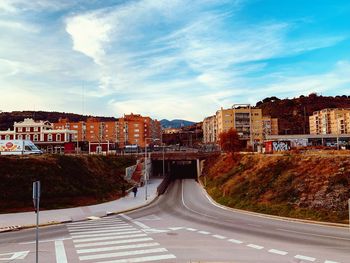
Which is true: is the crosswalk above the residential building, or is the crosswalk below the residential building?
below

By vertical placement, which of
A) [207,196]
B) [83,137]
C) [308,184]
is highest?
[83,137]

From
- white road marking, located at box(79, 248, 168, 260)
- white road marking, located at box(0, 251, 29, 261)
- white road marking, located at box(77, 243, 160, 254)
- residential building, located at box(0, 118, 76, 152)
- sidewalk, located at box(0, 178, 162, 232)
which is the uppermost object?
residential building, located at box(0, 118, 76, 152)

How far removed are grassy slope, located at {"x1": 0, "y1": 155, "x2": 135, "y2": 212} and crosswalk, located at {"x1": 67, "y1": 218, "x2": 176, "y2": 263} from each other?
12.6 m

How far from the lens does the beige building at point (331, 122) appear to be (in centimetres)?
16125

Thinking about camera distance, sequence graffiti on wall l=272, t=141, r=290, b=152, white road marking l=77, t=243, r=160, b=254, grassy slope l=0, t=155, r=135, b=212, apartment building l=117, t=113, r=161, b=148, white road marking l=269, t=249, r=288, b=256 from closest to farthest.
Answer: white road marking l=269, t=249, r=288, b=256 < white road marking l=77, t=243, r=160, b=254 < grassy slope l=0, t=155, r=135, b=212 < graffiti on wall l=272, t=141, r=290, b=152 < apartment building l=117, t=113, r=161, b=148

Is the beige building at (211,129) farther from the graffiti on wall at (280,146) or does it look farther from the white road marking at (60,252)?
the white road marking at (60,252)

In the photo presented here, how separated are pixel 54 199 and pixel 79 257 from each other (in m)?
23.5

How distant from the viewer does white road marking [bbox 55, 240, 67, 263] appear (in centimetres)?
1620

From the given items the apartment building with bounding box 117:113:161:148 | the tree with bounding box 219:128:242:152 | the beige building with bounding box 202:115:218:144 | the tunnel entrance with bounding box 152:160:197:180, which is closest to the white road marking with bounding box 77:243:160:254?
the tree with bounding box 219:128:242:152

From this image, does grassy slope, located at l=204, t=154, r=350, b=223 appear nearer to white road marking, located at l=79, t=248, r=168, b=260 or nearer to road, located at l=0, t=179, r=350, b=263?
road, located at l=0, t=179, r=350, b=263

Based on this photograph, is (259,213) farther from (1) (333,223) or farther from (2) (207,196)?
(2) (207,196)

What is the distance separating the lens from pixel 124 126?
148m

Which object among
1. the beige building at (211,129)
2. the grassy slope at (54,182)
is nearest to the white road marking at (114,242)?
the grassy slope at (54,182)

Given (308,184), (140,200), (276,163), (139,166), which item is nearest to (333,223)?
(308,184)
